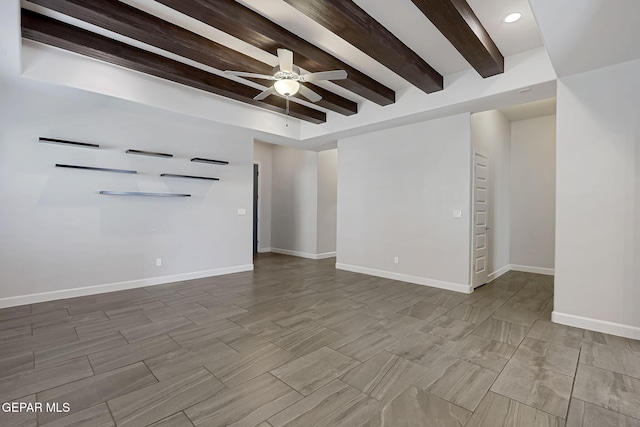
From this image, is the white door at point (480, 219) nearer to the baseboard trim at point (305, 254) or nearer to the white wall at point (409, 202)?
the white wall at point (409, 202)

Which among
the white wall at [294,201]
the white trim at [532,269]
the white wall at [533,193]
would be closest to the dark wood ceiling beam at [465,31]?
the white wall at [533,193]

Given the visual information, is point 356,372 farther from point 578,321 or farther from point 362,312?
point 578,321

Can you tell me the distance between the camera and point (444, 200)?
4.79 m

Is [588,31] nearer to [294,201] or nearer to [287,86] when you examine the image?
[287,86]

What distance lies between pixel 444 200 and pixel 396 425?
12.2 ft

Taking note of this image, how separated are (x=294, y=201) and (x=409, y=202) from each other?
3693 mm

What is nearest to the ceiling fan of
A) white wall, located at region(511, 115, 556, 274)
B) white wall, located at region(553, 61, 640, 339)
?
white wall, located at region(553, 61, 640, 339)

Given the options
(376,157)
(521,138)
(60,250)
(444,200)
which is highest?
(521,138)

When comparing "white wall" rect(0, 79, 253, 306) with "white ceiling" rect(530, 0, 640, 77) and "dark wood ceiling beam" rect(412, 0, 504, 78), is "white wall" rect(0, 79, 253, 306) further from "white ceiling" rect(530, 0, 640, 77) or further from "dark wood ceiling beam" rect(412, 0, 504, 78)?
"white ceiling" rect(530, 0, 640, 77)

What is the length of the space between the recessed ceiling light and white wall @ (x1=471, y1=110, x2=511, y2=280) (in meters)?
1.78

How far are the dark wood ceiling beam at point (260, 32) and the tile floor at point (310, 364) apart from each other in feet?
9.77

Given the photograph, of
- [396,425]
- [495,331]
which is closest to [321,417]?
[396,425]

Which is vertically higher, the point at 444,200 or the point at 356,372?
the point at 444,200

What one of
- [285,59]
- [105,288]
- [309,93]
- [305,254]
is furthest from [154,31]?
[305,254]
